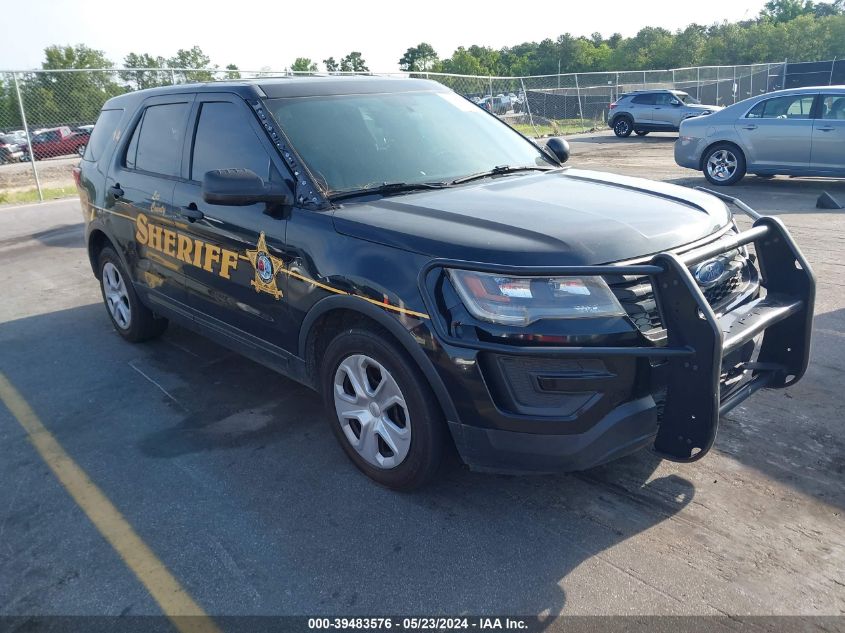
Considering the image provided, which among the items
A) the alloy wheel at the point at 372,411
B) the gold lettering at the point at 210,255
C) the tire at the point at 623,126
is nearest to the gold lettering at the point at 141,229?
the gold lettering at the point at 210,255

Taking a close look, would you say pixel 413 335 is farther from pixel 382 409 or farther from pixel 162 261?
pixel 162 261

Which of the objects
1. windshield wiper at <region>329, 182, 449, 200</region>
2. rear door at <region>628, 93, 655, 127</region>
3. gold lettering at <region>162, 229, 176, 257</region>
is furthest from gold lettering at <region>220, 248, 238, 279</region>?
rear door at <region>628, 93, 655, 127</region>

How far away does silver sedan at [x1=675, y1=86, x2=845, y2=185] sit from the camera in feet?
36.1

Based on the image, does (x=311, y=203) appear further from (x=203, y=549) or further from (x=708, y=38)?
(x=708, y=38)

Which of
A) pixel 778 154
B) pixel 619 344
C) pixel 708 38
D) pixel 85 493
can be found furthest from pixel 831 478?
pixel 708 38

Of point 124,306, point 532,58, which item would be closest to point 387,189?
point 124,306

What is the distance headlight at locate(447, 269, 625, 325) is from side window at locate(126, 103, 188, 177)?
265cm

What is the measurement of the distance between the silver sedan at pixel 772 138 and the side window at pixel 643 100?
11426 mm

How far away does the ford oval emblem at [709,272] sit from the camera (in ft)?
9.98

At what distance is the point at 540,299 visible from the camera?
9.15 feet

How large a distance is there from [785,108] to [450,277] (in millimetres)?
10880

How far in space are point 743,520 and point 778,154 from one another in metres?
10.2

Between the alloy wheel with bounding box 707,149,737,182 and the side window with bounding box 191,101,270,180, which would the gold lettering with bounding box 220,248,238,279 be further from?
the alloy wheel with bounding box 707,149,737,182

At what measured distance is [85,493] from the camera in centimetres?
356
